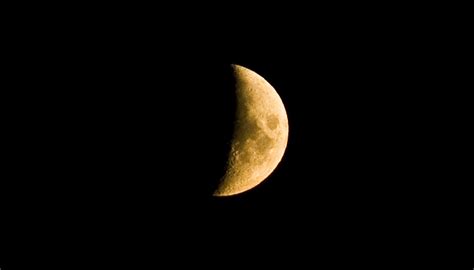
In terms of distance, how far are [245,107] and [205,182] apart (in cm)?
74

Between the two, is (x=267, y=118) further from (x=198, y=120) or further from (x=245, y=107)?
(x=198, y=120)

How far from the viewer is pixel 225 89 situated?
3.52 m

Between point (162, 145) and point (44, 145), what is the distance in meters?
0.89

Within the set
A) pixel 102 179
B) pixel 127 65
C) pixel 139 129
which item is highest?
pixel 127 65

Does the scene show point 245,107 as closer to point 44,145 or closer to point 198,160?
point 198,160

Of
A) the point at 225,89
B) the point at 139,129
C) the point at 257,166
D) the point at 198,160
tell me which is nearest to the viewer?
the point at 139,129

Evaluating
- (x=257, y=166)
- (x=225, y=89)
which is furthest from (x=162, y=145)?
(x=257, y=166)

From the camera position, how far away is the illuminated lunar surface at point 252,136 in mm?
3633

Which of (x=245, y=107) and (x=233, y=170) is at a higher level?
(x=245, y=107)

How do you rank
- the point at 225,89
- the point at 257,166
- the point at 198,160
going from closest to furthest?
the point at 198,160, the point at 225,89, the point at 257,166

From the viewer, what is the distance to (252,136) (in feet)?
12.1

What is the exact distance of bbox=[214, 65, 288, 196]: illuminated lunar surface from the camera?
3.63 m

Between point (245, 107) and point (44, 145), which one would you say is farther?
point (245, 107)

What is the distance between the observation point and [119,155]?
3.14 metres
